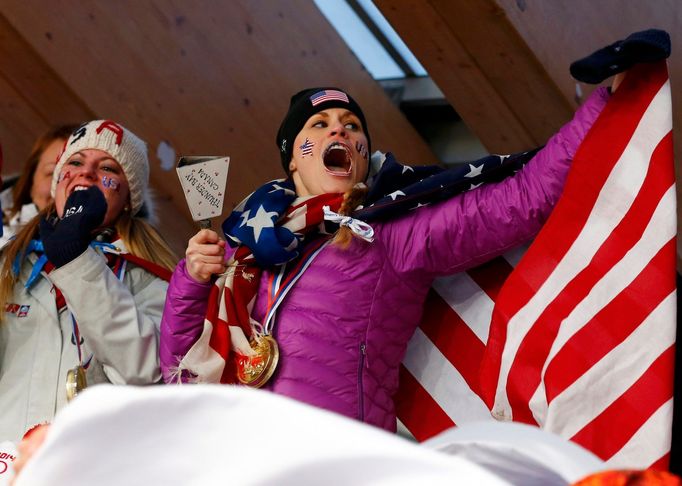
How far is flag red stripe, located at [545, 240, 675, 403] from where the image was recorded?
1.73m

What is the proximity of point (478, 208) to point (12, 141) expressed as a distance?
2745 millimetres

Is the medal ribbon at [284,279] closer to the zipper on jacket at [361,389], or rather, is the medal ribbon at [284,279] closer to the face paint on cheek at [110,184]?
the zipper on jacket at [361,389]

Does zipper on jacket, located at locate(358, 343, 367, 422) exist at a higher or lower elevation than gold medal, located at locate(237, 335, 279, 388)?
lower

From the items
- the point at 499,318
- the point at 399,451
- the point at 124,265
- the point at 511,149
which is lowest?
the point at 511,149

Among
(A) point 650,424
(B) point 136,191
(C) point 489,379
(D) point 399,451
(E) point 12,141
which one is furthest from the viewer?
(E) point 12,141

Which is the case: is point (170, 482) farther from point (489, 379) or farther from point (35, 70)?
Answer: point (35, 70)

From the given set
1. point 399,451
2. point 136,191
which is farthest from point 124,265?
point 399,451

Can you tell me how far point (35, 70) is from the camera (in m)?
3.61

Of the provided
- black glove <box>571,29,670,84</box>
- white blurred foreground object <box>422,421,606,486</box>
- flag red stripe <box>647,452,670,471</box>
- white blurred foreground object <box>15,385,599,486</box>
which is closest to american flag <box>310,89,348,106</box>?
black glove <box>571,29,670,84</box>

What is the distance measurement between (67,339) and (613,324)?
117cm

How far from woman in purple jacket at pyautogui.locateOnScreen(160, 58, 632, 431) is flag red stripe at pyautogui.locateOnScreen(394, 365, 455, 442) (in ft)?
0.45

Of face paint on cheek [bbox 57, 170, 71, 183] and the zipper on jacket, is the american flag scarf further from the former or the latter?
face paint on cheek [bbox 57, 170, 71, 183]

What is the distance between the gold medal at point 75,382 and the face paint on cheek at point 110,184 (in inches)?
18.5

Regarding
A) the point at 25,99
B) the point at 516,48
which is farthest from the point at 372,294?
the point at 25,99
